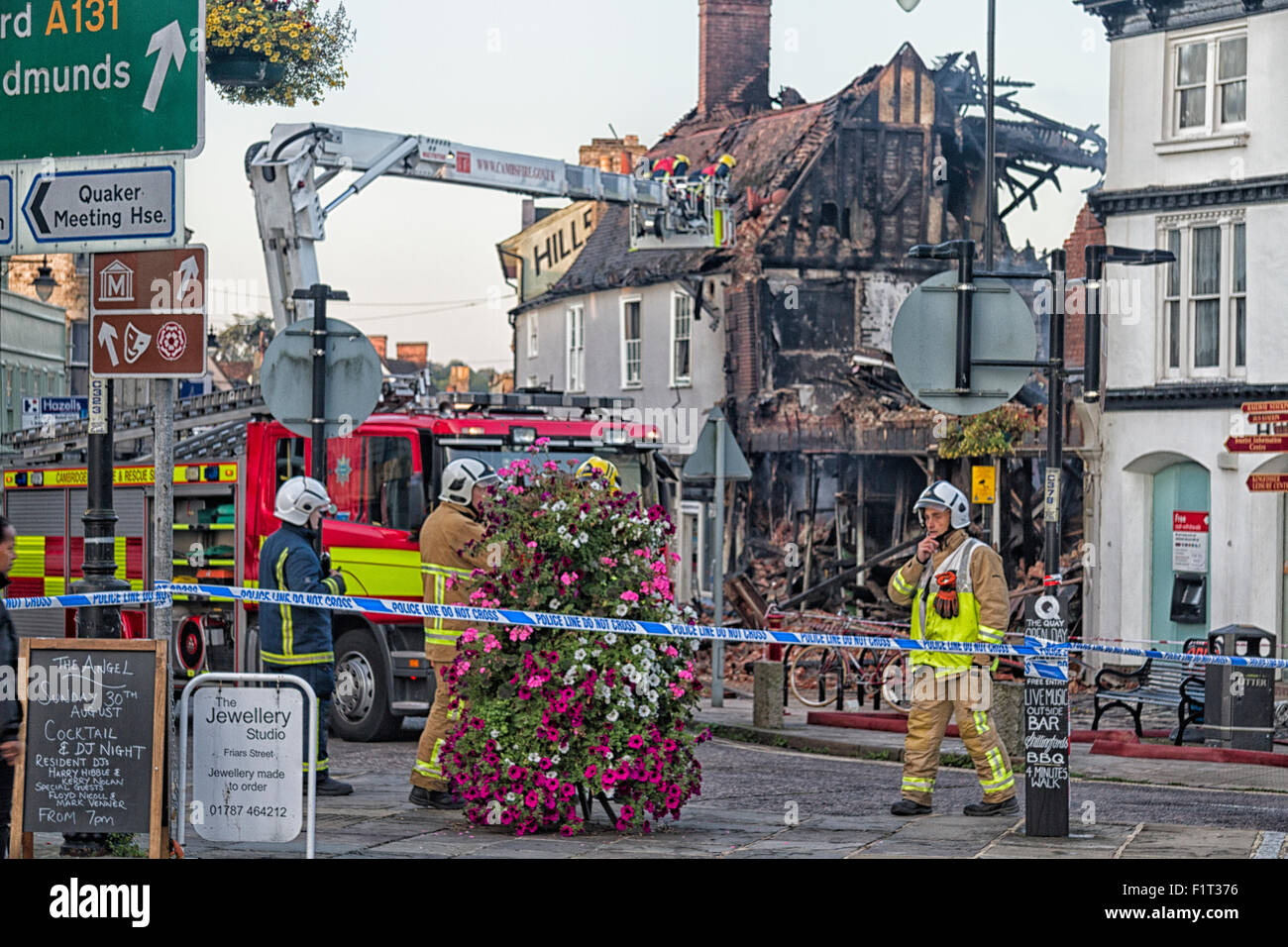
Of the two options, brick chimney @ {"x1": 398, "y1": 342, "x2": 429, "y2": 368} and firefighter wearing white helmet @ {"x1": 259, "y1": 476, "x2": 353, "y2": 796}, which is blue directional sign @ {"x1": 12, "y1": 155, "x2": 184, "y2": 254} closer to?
firefighter wearing white helmet @ {"x1": 259, "y1": 476, "x2": 353, "y2": 796}

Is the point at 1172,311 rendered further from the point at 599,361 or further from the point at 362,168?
the point at 599,361

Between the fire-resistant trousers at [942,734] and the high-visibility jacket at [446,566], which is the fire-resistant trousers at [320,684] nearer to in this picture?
the high-visibility jacket at [446,566]

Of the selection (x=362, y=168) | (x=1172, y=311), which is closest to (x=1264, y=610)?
(x=1172, y=311)

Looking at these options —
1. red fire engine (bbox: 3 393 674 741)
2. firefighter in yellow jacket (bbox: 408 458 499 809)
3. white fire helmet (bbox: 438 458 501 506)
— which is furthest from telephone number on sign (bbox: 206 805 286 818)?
red fire engine (bbox: 3 393 674 741)

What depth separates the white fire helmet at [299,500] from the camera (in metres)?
11.7

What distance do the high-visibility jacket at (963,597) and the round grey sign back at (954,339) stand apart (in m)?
0.96

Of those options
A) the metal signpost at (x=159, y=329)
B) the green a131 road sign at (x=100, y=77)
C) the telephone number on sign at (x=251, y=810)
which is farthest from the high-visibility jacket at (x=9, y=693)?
the green a131 road sign at (x=100, y=77)

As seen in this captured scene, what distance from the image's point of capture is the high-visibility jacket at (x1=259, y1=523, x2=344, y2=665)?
11.7 m

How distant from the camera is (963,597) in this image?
11070 millimetres

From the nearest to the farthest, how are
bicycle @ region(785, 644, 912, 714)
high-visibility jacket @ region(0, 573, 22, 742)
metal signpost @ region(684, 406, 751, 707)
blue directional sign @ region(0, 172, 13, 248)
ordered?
high-visibility jacket @ region(0, 573, 22, 742) → blue directional sign @ region(0, 172, 13, 248) → bicycle @ region(785, 644, 912, 714) → metal signpost @ region(684, 406, 751, 707)

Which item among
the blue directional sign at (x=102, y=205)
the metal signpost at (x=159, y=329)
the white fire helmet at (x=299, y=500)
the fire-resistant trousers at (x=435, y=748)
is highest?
the blue directional sign at (x=102, y=205)

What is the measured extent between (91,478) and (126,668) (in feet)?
3.28

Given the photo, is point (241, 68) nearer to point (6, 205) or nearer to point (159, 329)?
point (6, 205)
